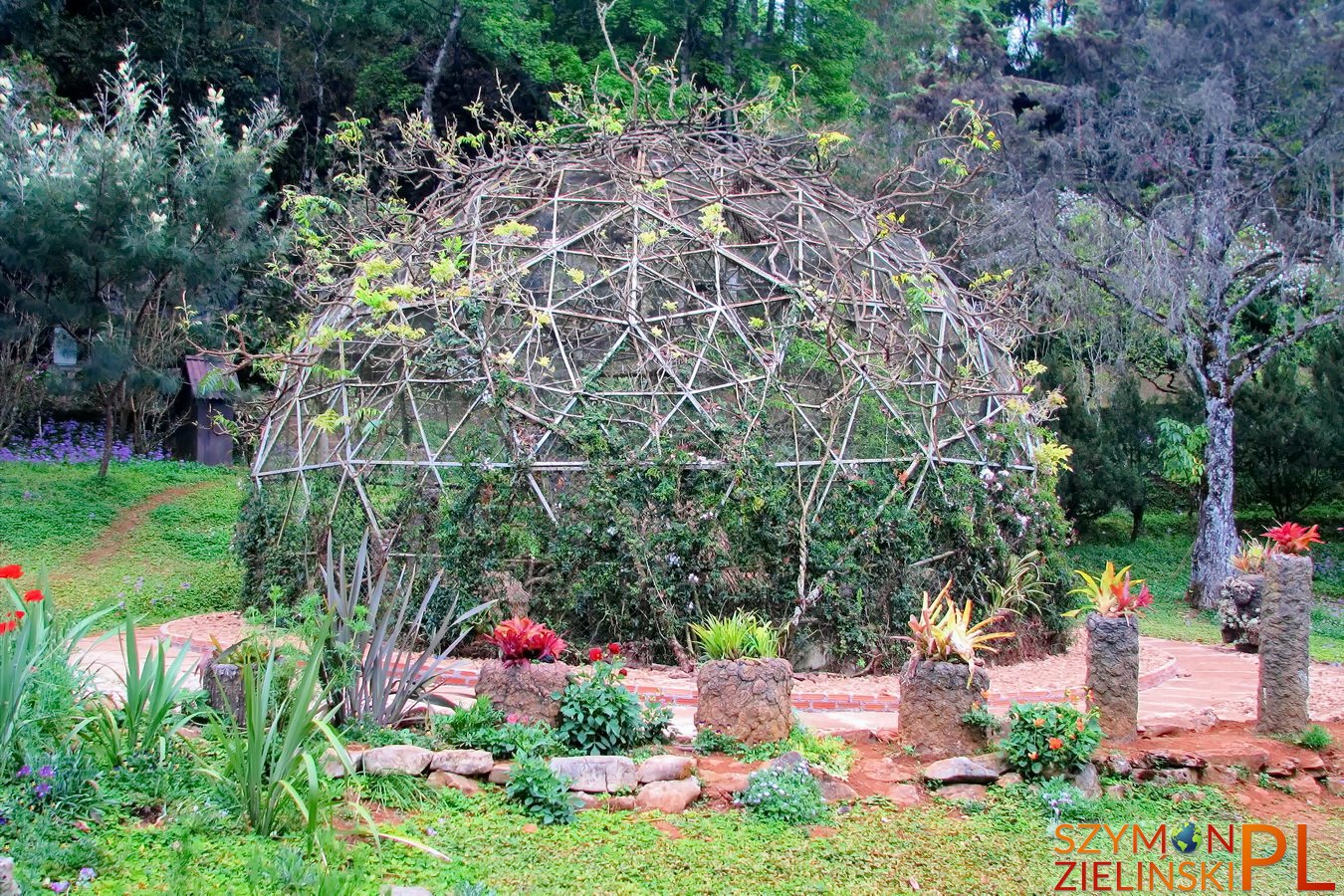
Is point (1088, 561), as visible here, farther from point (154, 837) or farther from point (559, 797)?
point (154, 837)

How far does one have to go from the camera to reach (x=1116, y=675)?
574 centimetres

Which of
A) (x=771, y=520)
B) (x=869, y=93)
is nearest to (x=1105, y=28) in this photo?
(x=869, y=93)

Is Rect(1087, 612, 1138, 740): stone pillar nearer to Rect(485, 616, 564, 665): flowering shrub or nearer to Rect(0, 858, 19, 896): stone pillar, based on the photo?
Rect(485, 616, 564, 665): flowering shrub

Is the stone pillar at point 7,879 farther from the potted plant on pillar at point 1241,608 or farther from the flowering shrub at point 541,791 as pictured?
the potted plant on pillar at point 1241,608

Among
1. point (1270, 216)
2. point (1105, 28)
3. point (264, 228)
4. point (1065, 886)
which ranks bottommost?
point (1065, 886)

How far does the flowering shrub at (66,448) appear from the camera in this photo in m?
17.3

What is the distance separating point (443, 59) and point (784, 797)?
18.1 m

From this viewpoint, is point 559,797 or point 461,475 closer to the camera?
point 559,797

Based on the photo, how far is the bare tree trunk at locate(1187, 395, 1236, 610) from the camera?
13.7 meters

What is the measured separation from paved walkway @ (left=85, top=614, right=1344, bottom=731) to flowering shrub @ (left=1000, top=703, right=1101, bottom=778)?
3.56ft

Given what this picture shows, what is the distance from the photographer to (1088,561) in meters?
16.2

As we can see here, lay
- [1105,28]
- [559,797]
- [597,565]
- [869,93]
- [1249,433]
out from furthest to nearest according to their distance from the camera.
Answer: [1105,28] < [869,93] < [1249,433] < [597,565] < [559,797]

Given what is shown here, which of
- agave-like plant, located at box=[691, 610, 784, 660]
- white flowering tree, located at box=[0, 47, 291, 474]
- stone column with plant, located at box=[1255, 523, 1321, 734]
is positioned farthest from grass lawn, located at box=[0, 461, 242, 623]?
stone column with plant, located at box=[1255, 523, 1321, 734]

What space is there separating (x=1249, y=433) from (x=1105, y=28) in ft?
43.1
